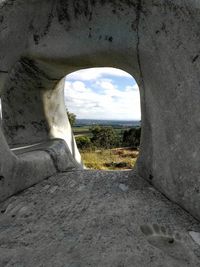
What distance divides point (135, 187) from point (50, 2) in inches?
66.4

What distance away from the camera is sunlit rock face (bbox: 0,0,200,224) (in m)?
2.60

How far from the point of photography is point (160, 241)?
223 centimetres

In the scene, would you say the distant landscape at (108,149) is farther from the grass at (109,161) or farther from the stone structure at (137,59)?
the stone structure at (137,59)

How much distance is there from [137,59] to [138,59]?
0.4 inches

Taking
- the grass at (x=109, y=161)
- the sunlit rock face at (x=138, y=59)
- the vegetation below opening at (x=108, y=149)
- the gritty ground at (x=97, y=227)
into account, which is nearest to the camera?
the gritty ground at (x=97, y=227)

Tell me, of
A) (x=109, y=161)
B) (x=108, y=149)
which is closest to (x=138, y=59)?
(x=109, y=161)

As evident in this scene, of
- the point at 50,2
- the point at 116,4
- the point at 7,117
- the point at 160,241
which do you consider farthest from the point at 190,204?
the point at 7,117

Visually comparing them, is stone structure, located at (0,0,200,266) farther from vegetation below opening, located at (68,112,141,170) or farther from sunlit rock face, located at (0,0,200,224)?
vegetation below opening, located at (68,112,141,170)

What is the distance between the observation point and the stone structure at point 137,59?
2.60 meters

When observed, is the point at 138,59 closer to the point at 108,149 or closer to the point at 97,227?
the point at 97,227

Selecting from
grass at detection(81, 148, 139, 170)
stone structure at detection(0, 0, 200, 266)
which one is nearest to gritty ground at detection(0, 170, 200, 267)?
stone structure at detection(0, 0, 200, 266)

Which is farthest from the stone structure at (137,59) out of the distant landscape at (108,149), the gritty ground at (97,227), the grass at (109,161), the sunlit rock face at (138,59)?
the distant landscape at (108,149)

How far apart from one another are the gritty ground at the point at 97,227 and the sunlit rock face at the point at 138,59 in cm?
17

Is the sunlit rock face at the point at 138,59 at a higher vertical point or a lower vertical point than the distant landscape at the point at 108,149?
higher
